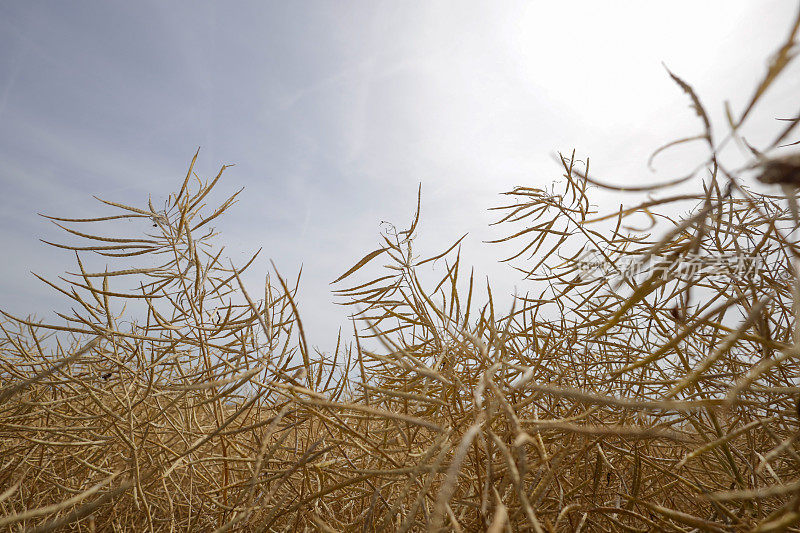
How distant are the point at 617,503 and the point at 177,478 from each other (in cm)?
100

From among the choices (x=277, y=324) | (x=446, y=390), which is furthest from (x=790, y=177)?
(x=277, y=324)

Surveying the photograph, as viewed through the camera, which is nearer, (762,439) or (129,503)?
(762,439)

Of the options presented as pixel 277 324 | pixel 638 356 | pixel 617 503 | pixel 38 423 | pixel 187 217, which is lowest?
pixel 617 503

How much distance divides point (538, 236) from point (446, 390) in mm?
557

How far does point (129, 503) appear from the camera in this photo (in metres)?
1.10

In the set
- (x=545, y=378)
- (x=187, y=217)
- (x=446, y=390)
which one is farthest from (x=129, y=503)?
(x=545, y=378)

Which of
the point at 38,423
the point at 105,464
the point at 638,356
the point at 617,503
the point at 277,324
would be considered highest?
the point at 38,423

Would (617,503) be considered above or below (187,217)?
below

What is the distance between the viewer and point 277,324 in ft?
3.49

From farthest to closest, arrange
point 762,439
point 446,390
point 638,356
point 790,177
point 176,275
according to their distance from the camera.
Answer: point 176,275, point 638,356, point 762,439, point 446,390, point 790,177

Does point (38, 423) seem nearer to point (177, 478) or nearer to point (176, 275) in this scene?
point (177, 478)

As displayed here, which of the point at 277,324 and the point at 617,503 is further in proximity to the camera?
the point at 277,324

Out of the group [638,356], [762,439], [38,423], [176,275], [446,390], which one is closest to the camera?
[446,390]

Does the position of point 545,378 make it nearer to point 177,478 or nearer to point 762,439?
point 762,439
